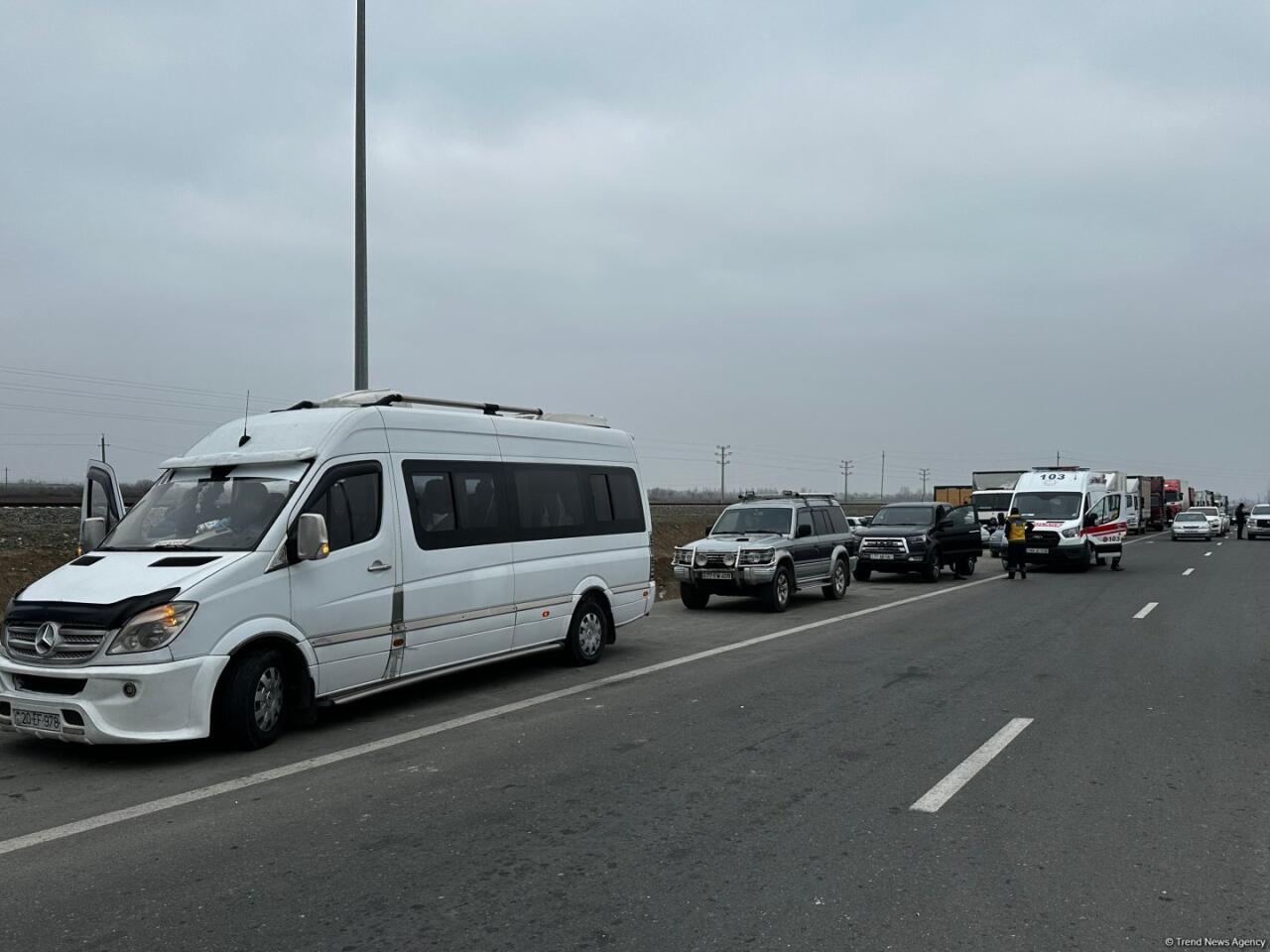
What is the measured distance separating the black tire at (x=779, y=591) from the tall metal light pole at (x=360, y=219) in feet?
22.8

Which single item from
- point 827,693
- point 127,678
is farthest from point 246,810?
point 827,693

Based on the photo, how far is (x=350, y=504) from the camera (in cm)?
791

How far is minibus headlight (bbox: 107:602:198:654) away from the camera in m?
6.42

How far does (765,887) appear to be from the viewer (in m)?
4.37

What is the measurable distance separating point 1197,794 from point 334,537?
6.18m

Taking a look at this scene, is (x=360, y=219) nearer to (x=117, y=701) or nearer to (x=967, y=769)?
(x=117, y=701)

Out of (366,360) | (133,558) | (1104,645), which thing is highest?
(366,360)

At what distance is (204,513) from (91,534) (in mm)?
1303

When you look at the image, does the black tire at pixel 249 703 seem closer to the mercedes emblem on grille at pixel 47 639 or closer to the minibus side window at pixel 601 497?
the mercedes emblem on grille at pixel 47 639

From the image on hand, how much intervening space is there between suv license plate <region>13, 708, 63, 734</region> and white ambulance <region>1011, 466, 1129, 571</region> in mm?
22499

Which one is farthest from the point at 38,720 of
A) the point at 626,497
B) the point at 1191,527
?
the point at 1191,527

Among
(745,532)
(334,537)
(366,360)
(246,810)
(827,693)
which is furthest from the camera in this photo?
(745,532)

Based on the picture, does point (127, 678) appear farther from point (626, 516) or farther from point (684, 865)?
point (626, 516)

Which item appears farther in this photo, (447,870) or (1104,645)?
(1104,645)
